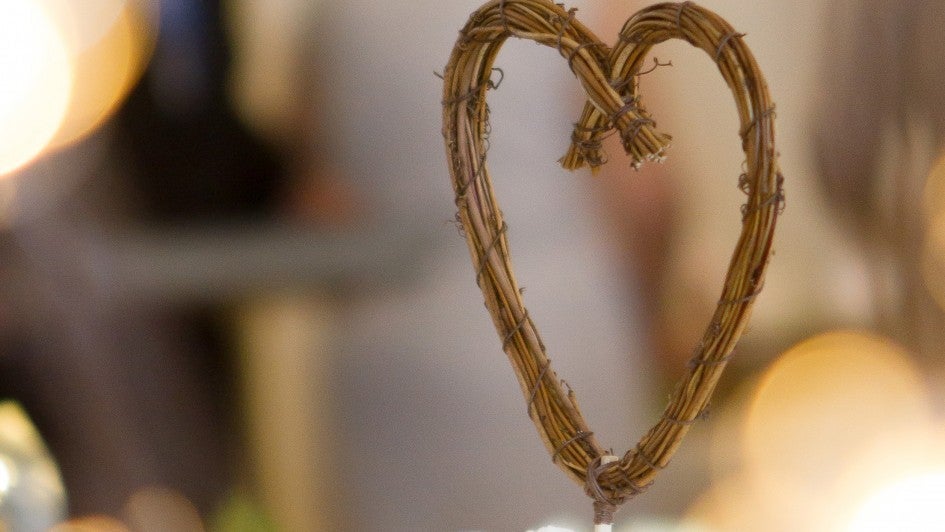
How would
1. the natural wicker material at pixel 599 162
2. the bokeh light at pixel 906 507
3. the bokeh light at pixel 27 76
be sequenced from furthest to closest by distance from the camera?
the bokeh light at pixel 27 76
the bokeh light at pixel 906 507
the natural wicker material at pixel 599 162

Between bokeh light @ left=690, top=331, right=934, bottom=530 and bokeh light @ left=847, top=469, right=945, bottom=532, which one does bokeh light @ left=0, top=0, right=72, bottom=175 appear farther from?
bokeh light @ left=847, top=469, right=945, bottom=532

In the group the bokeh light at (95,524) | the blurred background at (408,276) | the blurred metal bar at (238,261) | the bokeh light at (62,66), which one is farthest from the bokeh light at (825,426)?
the bokeh light at (62,66)

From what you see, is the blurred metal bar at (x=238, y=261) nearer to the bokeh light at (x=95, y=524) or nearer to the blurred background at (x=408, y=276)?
the blurred background at (x=408, y=276)

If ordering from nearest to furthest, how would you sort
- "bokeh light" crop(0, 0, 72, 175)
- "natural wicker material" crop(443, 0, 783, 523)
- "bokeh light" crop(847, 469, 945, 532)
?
1. "natural wicker material" crop(443, 0, 783, 523)
2. "bokeh light" crop(847, 469, 945, 532)
3. "bokeh light" crop(0, 0, 72, 175)

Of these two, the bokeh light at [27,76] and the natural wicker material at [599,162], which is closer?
the natural wicker material at [599,162]

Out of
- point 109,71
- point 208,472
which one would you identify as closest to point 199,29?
point 109,71

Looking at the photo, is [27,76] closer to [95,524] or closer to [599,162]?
[95,524]

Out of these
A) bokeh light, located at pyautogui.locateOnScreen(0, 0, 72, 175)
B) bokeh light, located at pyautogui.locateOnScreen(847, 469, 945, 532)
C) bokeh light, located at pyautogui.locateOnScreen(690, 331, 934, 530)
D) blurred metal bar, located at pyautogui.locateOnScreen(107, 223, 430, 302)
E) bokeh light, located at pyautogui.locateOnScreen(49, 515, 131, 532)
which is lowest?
bokeh light, located at pyautogui.locateOnScreen(847, 469, 945, 532)

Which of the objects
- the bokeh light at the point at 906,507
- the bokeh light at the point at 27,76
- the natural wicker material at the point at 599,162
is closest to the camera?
the natural wicker material at the point at 599,162

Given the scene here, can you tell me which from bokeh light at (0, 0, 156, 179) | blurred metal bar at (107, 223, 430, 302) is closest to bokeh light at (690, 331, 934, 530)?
blurred metal bar at (107, 223, 430, 302)
